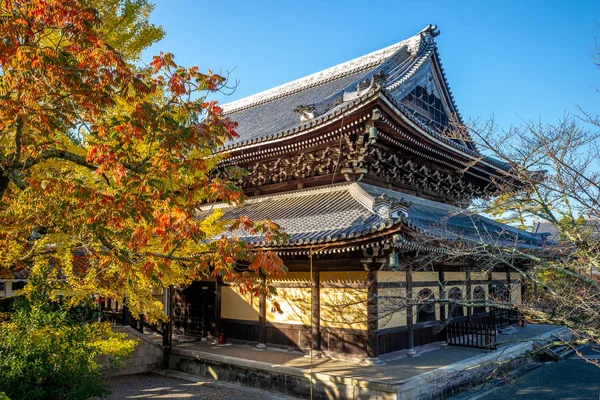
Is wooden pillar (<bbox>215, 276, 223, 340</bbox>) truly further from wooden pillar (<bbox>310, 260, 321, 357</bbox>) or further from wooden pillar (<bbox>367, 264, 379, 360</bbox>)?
wooden pillar (<bbox>367, 264, 379, 360</bbox>)

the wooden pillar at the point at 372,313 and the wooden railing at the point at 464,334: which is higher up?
the wooden pillar at the point at 372,313

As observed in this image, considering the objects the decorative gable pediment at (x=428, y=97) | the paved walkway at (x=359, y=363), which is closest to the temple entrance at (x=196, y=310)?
the paved walkway at (x=359, y=363)

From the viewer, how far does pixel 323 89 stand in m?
19.7

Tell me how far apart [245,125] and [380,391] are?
46.1 feet

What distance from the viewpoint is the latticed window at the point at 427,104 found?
16312 millimetres

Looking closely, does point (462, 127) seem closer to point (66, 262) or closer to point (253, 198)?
point (66, 262)

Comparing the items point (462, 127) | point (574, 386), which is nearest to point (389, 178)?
point (462, 127)

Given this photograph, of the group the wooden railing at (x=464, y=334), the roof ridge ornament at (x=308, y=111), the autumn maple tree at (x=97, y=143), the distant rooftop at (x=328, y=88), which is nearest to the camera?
the autumn maple tree at (x=97, y=143)

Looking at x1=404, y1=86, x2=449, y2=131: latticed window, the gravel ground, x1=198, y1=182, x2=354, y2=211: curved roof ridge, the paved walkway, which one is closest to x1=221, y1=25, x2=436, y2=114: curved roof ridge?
x1=404, y1=86, x2=449, y2=131: latticed window

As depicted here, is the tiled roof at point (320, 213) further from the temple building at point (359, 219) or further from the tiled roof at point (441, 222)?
the tiled roof at point (441, 222)

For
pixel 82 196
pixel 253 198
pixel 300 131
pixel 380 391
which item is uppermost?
pixel 300 131

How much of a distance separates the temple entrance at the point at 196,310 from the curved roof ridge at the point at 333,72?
10926 mm

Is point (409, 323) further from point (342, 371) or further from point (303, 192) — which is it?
point (303, 192)

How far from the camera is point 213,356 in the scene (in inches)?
483
